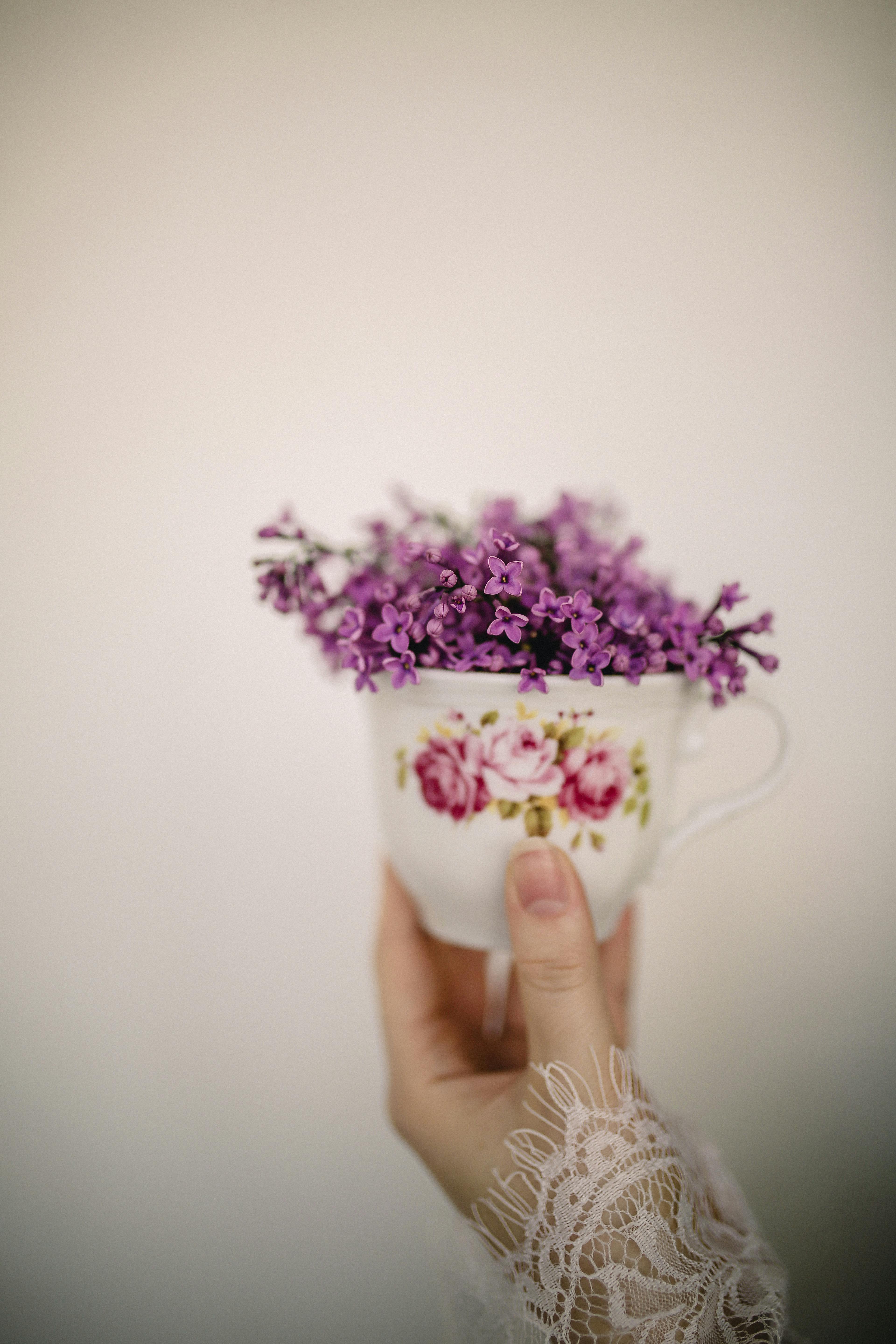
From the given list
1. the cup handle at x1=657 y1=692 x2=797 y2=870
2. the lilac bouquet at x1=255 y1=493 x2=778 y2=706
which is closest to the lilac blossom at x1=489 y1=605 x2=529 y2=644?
the lilac bouquet at x1=255 y1=493 x2=778 y2=706

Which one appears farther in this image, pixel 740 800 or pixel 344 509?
pixel 344 509

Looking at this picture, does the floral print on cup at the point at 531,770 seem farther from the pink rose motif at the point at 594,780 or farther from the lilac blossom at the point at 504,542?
the lilac blossom at the point at 504,542

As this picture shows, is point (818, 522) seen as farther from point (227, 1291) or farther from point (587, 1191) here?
point (227, 1291)

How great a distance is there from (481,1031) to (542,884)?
0.50m

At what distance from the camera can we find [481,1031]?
0.84 metres

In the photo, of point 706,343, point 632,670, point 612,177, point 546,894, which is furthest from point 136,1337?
point 612,177

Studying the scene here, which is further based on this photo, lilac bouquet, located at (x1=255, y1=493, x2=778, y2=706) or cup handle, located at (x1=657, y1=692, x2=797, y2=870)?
cup handle, located at (x1=657, y1=692, x2=797, y2=870)

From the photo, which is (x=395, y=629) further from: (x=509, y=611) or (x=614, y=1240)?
(x=614, y=1240)

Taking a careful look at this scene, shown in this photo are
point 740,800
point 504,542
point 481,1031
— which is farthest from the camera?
point 481,1031

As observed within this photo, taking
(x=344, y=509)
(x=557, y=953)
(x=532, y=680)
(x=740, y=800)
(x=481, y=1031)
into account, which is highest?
(x=344, y=509)

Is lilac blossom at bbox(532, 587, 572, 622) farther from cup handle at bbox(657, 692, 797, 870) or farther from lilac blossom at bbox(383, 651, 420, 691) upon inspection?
cup handle at bbox(657, 692, 797, 870)

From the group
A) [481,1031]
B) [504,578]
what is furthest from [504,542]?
[481,1031]

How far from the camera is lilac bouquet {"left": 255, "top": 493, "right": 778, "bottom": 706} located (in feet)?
1.41

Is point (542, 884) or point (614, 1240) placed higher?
point (542, 884)
